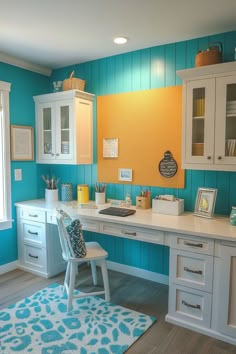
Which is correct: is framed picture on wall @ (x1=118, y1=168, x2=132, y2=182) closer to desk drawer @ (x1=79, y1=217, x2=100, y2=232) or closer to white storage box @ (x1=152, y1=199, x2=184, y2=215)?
white storage box @ (x1=152, y1=199, x2=184, y2=215)

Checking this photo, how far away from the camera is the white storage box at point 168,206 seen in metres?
2.63

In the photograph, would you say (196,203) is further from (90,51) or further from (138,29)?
(90,51)

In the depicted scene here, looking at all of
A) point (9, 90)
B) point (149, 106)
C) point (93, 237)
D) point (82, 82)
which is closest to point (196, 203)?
point (149, 106)

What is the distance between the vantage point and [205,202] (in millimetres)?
2547

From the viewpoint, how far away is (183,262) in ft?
7.34

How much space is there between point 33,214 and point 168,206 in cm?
155

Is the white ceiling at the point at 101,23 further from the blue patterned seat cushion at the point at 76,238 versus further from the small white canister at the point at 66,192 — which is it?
the blue patterned seat cushion at the point at 76,238

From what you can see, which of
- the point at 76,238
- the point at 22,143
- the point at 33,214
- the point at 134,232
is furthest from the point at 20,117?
the point at 134,232

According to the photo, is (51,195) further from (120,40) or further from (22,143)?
(120,40)

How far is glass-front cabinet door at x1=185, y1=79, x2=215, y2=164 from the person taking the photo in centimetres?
235

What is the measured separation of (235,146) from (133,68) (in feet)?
4.72

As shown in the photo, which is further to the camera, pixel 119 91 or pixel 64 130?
pixel 64 130

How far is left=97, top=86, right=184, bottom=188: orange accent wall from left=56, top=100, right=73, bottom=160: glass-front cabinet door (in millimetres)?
353

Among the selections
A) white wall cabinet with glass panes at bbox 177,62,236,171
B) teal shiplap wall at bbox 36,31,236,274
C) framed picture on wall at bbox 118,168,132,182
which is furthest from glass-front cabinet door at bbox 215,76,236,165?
framed picture on wall at bbox 118,168,132,182
